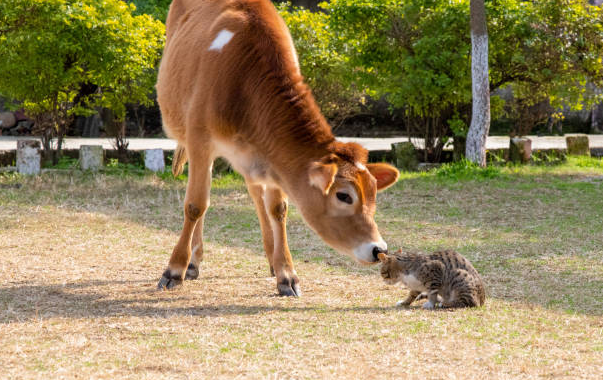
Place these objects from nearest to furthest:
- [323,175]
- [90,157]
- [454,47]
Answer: [323,175] < [90,157] < [454,47]

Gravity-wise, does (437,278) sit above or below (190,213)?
below

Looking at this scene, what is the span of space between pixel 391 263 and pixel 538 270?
1692 millimetres

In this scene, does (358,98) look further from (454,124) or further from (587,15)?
(587,15)

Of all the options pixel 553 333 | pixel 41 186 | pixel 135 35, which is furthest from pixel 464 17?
pixel 553 333

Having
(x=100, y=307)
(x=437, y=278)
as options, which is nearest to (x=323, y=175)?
(x=437, y=278)

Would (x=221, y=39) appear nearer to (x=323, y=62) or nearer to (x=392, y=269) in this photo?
(x=392, y=269)

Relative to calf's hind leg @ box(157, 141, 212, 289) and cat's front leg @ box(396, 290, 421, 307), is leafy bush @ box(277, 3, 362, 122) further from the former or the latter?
cat's front leg @ box(396, 290, 421, 307)

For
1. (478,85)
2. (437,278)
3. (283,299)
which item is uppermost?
(478,85)

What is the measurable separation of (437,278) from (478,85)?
8.08 m

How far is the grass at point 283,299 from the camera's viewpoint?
4262mm

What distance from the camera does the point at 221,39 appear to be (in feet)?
19.8

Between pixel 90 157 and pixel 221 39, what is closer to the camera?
pixel 221 39

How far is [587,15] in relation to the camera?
542 inches

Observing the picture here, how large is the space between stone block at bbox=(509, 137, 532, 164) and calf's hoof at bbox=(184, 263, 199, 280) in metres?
8.95
